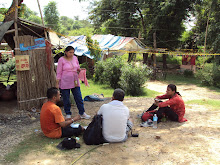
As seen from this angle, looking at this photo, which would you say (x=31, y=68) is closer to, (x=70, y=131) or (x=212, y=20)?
(x=70, y=131)

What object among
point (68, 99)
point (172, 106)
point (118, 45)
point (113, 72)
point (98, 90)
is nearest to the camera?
point (172, 106)

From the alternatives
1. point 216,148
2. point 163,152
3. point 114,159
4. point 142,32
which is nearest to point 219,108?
point 216,148

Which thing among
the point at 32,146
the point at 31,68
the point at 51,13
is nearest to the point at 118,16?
the point at 31,68

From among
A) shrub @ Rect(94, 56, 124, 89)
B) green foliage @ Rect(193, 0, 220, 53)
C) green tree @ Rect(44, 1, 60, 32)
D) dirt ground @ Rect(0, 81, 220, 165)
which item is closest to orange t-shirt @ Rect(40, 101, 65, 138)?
dirt ground @ Rect(0, 81, 220, 165)

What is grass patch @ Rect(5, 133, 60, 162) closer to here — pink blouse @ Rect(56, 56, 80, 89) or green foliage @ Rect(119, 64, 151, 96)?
pink blouse @ Rect(56, 56, 80, 89)

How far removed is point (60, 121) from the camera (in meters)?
3.58

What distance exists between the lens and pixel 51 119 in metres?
3.63

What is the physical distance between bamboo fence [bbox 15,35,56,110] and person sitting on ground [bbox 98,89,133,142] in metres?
2.84

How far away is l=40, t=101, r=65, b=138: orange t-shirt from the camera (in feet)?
11.7

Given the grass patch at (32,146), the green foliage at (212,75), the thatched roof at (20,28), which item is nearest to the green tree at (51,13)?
the green foliage at (212,75)

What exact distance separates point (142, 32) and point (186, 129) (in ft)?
61.0

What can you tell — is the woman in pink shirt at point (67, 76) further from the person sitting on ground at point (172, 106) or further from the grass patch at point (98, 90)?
the grass patch at point (98, 90)

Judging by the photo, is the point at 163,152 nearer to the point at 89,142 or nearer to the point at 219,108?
the point at 89,142

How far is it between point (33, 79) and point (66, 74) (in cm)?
139
